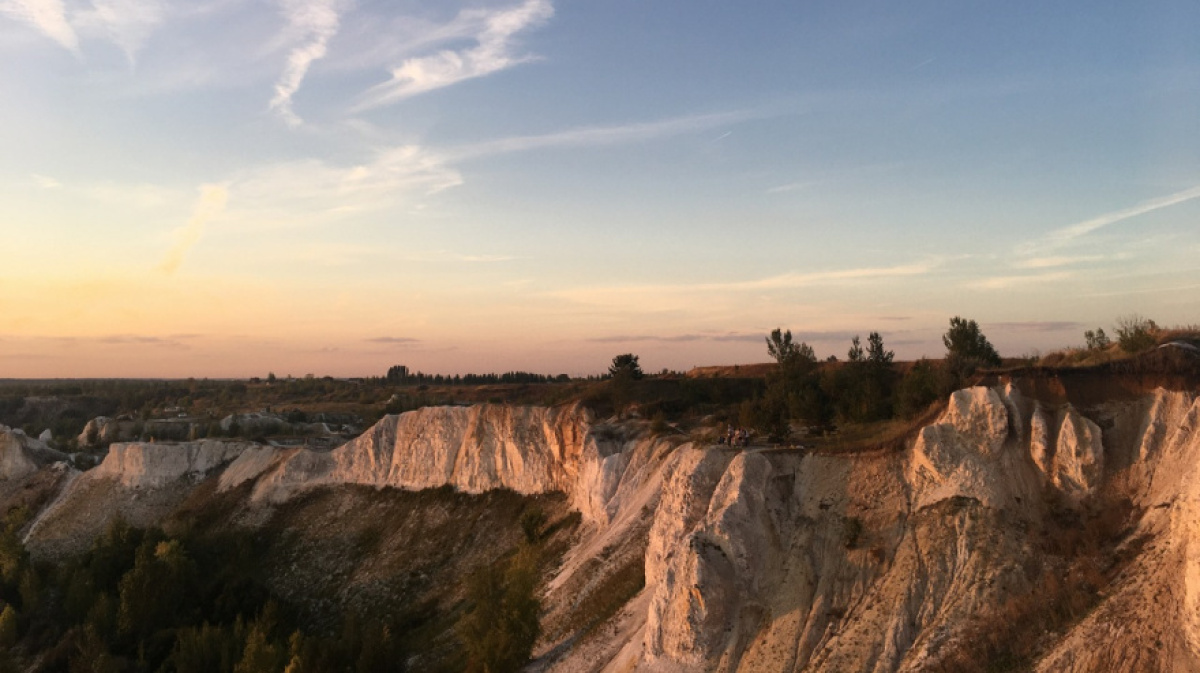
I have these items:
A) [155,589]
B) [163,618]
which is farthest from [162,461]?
[163,618]

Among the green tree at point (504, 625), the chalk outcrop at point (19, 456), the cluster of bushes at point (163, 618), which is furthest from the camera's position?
the chalk outcrop at point (19, 456)

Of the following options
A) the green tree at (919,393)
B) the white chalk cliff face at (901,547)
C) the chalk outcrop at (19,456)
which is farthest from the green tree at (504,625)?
the chalk outcrop at (19,456)

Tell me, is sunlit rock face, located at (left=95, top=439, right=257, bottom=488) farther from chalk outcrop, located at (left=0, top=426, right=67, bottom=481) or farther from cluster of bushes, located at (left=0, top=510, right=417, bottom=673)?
chalk outcrop, located at (left=0, top=426, right=67, bottom=481)

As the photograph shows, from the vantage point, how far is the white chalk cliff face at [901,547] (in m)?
17.9

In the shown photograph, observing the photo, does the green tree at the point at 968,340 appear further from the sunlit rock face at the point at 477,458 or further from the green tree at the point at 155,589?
the green tree at the point at 155,589

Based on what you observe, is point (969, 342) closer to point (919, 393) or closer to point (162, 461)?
point (919, 393)

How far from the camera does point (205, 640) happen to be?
33.1 m

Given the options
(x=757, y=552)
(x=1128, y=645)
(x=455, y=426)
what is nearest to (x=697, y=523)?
(x=757, y=552)

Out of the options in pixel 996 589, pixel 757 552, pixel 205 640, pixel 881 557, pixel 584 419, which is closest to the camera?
pixel 996 589

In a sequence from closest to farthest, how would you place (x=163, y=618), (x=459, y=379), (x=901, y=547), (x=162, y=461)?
(x=901, y=547)
(x=163, y=618)
(x=162, y=461)
(x=459, y=379)

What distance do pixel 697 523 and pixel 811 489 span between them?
12.6 feet

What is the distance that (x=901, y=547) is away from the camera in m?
21.8

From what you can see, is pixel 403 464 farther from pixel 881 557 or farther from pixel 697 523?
pixel 881 557

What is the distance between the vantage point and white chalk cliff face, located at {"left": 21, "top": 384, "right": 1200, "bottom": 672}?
17.9 meters
